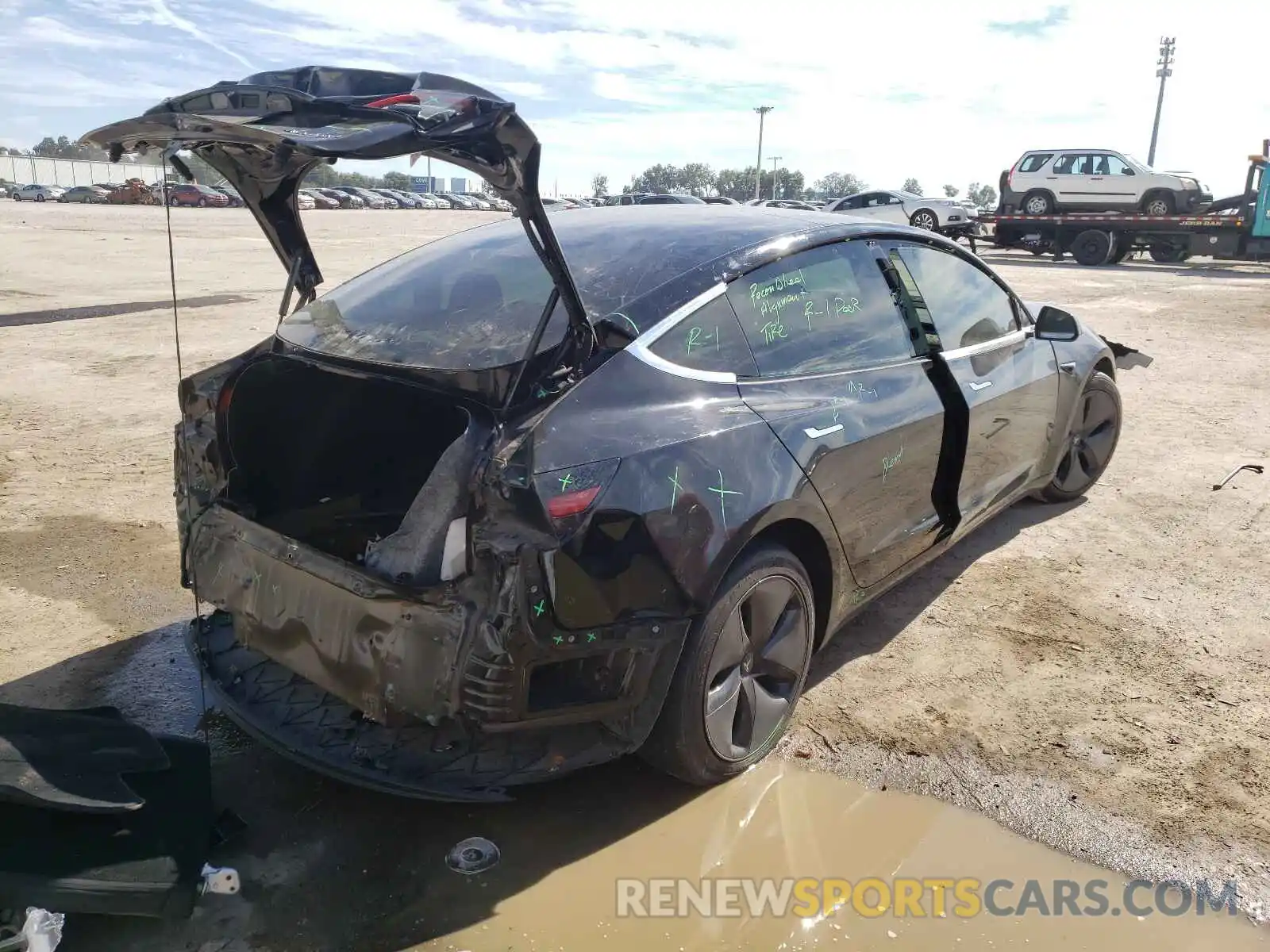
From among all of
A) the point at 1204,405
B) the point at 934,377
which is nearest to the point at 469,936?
the point at 934,377

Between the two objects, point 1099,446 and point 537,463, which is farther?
point 1099,446

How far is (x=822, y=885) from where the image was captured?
8.38 ft

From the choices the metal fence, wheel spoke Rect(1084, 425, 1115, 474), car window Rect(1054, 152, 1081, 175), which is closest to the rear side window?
wheel spoke Rect(1084, 425, 1115, 474)

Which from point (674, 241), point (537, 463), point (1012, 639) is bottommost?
point (1012, 639)

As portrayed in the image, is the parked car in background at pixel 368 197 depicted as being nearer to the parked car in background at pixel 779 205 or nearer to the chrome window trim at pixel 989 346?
the parked car in background at pixel 779 205

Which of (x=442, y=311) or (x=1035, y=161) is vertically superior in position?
(x=1035, y=161)

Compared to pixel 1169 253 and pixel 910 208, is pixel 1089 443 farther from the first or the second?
pixel 910 208

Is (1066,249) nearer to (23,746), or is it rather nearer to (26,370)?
(26,370)

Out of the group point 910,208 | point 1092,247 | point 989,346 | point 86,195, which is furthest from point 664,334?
point 86,195

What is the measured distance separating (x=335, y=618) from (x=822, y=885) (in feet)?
→ 4.87

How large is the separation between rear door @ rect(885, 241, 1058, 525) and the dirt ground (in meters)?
0.56

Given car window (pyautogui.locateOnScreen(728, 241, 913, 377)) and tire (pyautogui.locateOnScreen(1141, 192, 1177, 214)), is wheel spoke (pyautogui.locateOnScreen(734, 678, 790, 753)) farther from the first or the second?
tire (pyautogui.locateOnScreen(1141, 192, 1177, 214))

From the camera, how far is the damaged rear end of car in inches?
90.1

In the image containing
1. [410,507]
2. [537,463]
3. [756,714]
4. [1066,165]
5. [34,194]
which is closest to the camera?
[537,463]
